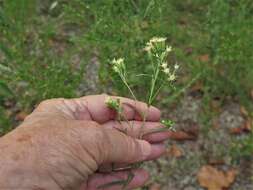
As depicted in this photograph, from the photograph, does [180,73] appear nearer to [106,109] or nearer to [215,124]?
[215,124]

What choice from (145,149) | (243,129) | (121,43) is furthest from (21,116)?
(243,129)

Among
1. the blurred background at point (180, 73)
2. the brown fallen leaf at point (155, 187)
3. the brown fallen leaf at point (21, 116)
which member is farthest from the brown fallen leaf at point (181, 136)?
the brown fallen leaf at point (21, 116)

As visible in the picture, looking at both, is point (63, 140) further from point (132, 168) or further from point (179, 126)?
point (179, 126)

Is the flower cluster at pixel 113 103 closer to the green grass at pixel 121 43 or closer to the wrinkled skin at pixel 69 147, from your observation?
the wrinkled skin at pixel 69 147

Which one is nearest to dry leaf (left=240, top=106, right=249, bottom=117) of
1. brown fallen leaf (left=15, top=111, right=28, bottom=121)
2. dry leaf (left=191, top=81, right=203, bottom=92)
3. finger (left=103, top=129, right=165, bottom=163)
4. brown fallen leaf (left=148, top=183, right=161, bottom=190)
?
dry leaf (left=191, top=81, right=203, bottom=92)

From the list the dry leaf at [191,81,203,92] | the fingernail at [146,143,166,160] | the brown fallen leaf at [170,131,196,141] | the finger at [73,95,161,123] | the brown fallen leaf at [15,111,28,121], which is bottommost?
the brown fallen leaf at [170,131,196,141]

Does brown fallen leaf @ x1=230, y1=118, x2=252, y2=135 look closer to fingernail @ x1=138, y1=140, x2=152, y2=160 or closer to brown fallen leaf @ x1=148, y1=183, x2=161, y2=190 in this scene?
brown fallen leaf @ x1=148, y1=183, x2=161, y2=190

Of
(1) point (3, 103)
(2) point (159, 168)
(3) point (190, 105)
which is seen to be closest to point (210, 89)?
(3) point (190, 105)

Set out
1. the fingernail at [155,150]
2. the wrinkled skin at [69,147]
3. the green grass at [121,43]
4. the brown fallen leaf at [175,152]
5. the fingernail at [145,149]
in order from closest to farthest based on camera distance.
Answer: the wrinkled skin at [69,147] → the fingernail at [145,149] → the fingernail at [155,150] → the green grass at [121,43] → the brown fallen leaf at [175,152]
